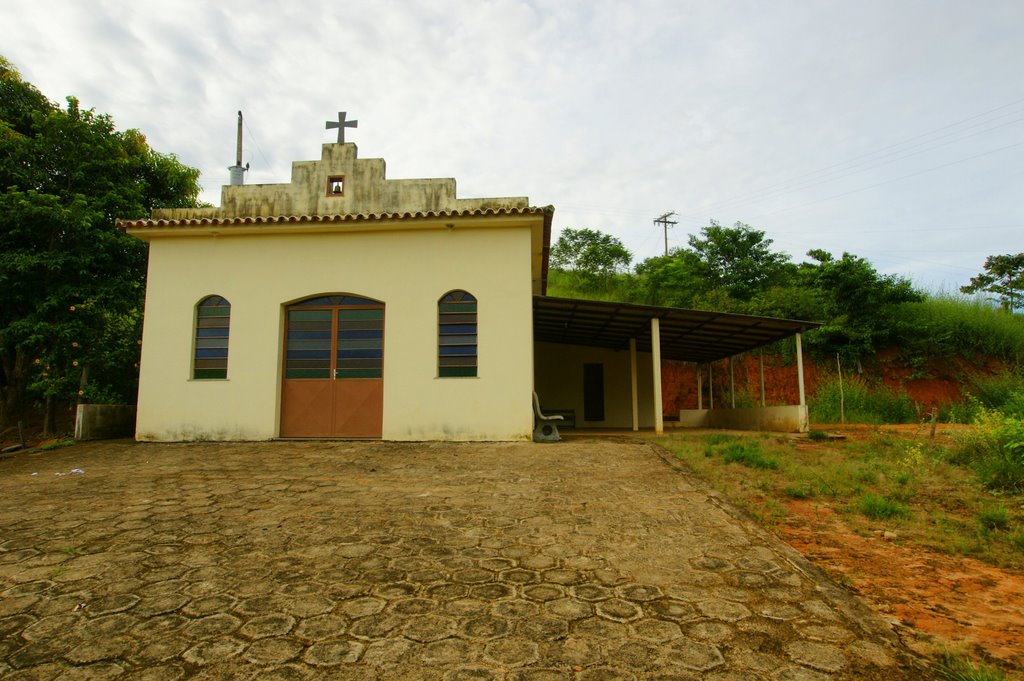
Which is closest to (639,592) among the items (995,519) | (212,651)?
(212,651)

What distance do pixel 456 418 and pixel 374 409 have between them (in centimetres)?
142

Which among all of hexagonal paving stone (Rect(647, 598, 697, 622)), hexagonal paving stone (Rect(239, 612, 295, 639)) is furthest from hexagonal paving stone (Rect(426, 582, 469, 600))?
hexagonal paving stone (Rect(647, 598, 697, 622))

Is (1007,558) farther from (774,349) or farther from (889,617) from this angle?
(774,349)

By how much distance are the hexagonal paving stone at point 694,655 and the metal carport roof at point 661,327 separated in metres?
8.46

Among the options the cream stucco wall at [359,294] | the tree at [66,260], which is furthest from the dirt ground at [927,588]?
the tree at [66,260]

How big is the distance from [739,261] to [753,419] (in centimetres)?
1421

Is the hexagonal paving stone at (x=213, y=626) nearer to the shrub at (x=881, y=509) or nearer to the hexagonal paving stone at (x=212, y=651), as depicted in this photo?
the hexagonal paving stone at (x=212, y=651)

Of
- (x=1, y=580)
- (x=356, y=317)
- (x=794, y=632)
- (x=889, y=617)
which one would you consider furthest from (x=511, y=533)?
(x=356, y=317)

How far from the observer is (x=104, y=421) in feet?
32.7

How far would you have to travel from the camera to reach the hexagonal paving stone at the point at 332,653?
89.2 inches

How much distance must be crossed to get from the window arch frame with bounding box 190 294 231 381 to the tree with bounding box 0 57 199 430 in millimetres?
2470

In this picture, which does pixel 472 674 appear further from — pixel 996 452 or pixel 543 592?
pixel 996 452

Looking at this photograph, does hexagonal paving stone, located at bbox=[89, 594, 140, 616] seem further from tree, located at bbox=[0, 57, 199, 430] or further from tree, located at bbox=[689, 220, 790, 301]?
tree, located at bbox=[689, 220, 790, 301]

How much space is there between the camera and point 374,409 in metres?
9.41
